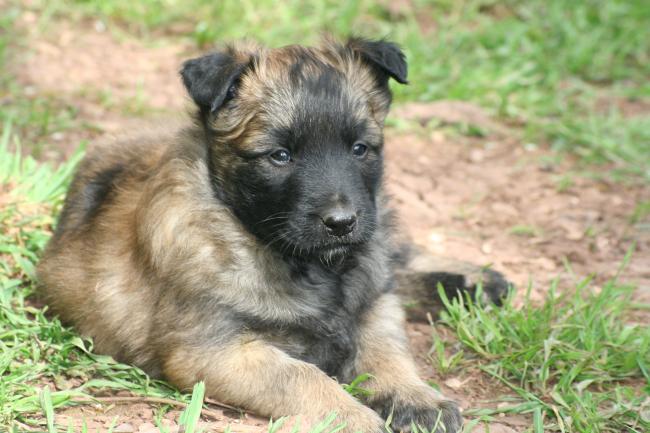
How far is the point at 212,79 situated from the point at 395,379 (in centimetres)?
159

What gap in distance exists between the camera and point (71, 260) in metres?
4.71

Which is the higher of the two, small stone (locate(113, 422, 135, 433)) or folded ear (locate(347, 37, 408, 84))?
folded ear (locate(347, 37, 408, 84))

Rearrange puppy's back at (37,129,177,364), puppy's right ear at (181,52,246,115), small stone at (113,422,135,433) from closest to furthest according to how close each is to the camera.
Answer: small stone at (113,422,135,433)
puppy's right ear at (181,52,246,115)
puppy's back at (37,129,177,364)

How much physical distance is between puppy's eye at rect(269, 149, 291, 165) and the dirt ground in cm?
136

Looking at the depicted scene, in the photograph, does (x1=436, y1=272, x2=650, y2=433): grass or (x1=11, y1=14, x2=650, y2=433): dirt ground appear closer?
(x1=436, y1=272, x2=650, y2=433): grass

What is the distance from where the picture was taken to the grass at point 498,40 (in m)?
7.94

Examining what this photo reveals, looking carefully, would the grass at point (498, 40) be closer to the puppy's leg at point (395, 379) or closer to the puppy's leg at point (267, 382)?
the puppy's leg at point (395, 379)

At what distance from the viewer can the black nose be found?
400cm

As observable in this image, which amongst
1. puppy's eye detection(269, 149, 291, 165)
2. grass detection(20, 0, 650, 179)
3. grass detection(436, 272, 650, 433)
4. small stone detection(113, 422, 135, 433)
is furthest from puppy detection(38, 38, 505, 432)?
grass detection(20, 0, 650, 179)

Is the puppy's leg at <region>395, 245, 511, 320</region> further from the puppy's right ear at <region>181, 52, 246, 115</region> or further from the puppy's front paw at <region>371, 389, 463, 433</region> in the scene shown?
the puppy's right ear at <region>181, 52, 246, 115</region>

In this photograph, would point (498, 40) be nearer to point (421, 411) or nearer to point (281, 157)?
point (281, 157)

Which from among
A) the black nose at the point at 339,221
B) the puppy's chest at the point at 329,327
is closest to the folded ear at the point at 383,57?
the black nose at the point at 339,221

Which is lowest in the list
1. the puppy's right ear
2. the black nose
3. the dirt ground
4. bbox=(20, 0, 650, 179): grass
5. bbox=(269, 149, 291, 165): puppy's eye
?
the dirt ground

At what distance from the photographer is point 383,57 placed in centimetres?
448
